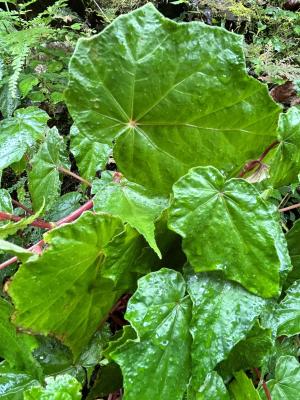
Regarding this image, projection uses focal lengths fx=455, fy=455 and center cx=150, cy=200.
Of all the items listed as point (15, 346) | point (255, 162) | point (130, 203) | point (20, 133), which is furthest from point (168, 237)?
point (20, 133)

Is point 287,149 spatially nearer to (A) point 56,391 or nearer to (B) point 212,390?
(B) point 212,390

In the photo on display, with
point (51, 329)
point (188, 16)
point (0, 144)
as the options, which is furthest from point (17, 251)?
point (188, 16)

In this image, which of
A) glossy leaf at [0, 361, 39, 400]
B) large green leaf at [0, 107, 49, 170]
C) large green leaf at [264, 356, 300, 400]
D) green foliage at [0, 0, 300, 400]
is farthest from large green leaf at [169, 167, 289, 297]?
large green leaf at [0, 107, 49, 170]

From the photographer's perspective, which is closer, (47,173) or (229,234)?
(229,234)

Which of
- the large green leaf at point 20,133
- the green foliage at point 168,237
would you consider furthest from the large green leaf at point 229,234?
the large green leaf at point 20,133

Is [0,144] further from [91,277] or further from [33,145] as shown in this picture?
[91,277]

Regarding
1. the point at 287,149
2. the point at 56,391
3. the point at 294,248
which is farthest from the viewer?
the point at 294,248
